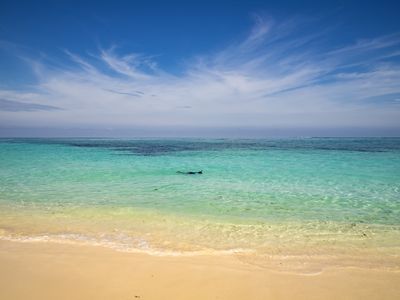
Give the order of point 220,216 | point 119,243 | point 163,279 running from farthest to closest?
point 220,216, point 119,243, point 163,279

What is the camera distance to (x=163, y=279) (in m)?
3.97

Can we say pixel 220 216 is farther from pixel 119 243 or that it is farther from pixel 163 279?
pixel 163 279

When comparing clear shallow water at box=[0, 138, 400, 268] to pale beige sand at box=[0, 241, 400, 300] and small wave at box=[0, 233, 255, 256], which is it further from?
pale beige sand at box=[0, 241, 400, 300]

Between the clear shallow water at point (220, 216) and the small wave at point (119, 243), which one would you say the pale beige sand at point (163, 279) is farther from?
the clear shallow water at point (220, 216)

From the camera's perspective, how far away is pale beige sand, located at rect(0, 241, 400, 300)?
3.61 metres

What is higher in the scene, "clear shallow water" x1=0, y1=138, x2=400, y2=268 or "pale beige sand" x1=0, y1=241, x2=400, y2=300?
"pale beige sand" x1=0, y1=241, x2=400, y2=300

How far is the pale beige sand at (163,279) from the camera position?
3609mm

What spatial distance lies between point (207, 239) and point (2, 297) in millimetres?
3478

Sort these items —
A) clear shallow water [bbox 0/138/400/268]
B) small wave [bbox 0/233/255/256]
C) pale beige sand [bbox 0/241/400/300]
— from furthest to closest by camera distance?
clear shallow water [bbox 0/138/400/268], small wave [bbox 0/233/255/256], pale beige sand [bbox 0/241/400/300]

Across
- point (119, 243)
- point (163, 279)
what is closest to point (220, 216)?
point (119, 243)

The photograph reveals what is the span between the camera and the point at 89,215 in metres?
7.46

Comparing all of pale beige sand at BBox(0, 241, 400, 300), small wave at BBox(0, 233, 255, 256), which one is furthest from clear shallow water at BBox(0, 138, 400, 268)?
pale beige sand at BBox(0, 241, 400, 300)

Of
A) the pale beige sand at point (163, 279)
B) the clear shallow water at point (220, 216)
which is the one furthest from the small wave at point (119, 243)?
the pale beige sand at point (163, 279)

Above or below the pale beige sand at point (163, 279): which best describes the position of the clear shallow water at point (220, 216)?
below
